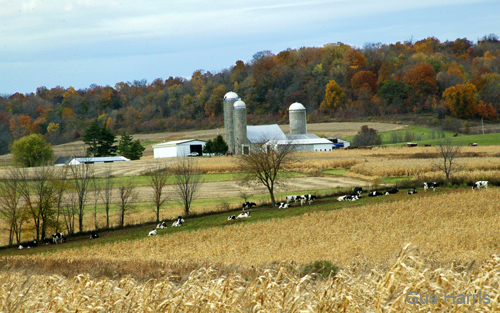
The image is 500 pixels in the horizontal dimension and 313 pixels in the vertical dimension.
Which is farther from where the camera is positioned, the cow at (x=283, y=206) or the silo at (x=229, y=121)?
the silo at (x=229, y=121)

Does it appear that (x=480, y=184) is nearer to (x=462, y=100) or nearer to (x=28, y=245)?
(x=28, y=245)

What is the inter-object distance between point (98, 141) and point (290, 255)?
8449 cm

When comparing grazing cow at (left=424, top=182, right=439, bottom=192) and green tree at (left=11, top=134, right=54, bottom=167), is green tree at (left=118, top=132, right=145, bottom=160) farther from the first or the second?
grazing cow at (left=424, top=182, right=439, bottom=192)

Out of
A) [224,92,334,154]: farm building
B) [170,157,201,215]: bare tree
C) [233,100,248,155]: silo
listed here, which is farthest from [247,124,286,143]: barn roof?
[170,157,201,215]: bare tree

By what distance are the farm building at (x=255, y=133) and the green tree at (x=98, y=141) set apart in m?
24.0

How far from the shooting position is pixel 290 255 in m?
18.1

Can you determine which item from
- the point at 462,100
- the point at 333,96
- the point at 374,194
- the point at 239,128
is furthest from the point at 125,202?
the point at 333,96

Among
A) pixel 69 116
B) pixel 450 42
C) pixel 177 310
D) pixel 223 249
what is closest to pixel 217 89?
pixel 69 116

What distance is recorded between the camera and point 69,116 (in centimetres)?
15325

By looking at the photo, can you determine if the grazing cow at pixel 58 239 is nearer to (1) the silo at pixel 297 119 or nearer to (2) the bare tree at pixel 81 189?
(2) the bare tree at pixel 81 189

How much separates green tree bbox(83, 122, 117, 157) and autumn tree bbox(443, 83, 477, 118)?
75.9 m

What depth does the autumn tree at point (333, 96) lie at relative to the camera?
131 m

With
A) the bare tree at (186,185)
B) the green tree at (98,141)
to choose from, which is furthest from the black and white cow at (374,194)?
the green tree at (98,141)

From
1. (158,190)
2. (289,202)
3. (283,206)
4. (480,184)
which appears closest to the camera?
(480,184)
